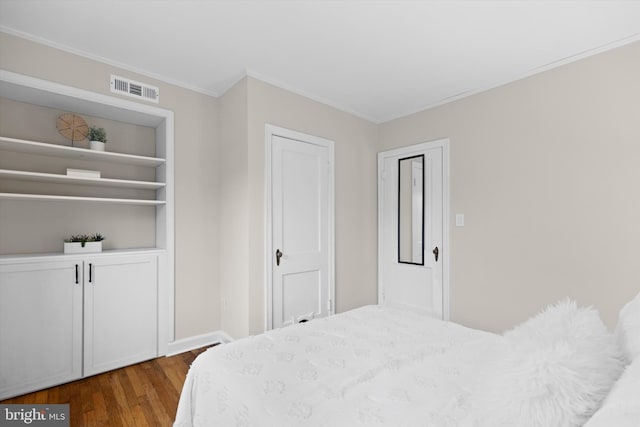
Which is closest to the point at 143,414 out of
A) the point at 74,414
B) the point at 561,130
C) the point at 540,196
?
the point at 74,414

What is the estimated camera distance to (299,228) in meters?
3.12

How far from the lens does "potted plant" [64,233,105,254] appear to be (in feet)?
7.87

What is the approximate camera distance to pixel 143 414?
1948mm

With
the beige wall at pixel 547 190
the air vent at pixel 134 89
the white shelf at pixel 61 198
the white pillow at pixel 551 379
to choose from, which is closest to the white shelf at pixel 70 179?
the white shelf at pixel 61 198

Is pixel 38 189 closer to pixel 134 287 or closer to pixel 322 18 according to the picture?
pixel 134 287

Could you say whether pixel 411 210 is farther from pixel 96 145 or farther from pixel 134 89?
pixel 96 145

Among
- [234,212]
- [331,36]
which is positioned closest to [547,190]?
[331,36]

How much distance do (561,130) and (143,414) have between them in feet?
12.3

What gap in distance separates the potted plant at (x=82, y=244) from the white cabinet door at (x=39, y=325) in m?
0.13

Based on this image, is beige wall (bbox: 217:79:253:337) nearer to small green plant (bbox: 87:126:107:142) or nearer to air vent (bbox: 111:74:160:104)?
air vent (bbox: 111:74:160:104)

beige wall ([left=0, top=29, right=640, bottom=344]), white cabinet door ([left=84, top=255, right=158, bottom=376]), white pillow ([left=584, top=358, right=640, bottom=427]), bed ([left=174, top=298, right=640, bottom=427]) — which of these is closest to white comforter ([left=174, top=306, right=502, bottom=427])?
bed ([left=174, top=298, right=640, bottom=427])

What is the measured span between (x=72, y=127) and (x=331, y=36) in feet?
7.34

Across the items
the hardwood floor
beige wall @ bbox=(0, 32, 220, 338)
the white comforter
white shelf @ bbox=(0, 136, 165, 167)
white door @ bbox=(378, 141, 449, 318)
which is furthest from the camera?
white door @ bbox=(378, 141, 449, 318)

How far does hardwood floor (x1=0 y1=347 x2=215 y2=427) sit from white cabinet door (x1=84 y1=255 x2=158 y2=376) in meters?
0.13
